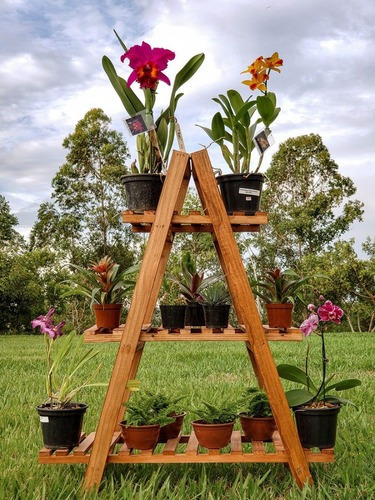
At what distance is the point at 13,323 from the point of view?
17.0m

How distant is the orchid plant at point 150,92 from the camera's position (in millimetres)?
2738

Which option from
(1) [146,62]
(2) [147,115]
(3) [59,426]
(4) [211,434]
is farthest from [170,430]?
(1) [146,62]

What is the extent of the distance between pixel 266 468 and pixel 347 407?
1.43 meters

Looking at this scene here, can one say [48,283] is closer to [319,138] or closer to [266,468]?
[319,138]

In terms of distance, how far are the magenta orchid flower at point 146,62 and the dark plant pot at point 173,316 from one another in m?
0.99

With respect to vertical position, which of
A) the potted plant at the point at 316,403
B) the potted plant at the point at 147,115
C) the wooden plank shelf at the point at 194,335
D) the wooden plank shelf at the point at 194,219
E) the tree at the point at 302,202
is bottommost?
the potted plant at the point at 316,403

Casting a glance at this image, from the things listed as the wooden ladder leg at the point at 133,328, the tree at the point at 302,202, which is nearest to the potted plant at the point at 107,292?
the wooden ladder leg at the point at 133,328

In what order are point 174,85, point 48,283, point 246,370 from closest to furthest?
point 174,85 → point 246,370 → point 48,283

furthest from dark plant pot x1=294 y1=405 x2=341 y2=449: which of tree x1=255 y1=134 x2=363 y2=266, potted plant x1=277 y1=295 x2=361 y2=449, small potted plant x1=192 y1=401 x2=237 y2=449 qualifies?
tree x1=255 y1=134 x2=363 y2=266

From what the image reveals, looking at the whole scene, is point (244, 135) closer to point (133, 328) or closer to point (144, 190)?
point (144, 190)

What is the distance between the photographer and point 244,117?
298 centimetres

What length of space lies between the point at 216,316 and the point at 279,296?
0.36 meters

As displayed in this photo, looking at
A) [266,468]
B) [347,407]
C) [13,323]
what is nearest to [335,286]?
[13,323]

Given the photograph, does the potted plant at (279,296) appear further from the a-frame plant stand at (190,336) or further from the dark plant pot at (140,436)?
the dark plant pot at (140,436)
